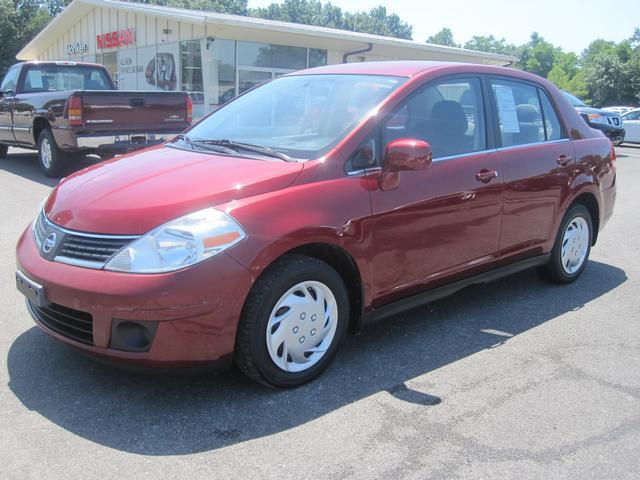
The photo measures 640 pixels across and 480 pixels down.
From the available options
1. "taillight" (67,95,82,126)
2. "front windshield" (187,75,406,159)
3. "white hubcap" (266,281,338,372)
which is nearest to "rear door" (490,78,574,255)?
"front windshield" (187,75,406,159)

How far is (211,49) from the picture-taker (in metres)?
17.8

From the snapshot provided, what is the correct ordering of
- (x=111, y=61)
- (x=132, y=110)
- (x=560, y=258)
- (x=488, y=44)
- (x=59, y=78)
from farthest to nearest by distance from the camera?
(x=488, y=44)
(x=111, y=61)
(x=59, y=78)
(x=132, y=110)
(x=560, y=258)

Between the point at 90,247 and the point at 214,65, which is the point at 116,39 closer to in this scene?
the point at 214,65

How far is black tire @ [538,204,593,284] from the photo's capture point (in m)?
5.05

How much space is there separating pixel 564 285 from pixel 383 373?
8.23ft

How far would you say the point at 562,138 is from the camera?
16.4ft

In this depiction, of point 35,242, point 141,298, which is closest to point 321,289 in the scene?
point 141,298

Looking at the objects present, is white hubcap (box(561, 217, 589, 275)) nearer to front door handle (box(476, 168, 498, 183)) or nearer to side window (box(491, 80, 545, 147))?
side window (box(491, 80, 545, 147))

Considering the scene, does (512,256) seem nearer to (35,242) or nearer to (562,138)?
(562,138)

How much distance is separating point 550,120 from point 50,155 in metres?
8.16

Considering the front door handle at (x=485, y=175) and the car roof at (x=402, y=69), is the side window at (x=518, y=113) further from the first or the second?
the front door handle at (x=485, y=175)

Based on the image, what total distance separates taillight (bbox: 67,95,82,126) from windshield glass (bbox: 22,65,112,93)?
7.24 ft

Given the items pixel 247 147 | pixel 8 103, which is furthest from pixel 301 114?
pixel 8 103

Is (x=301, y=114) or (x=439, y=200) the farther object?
(x=301, y=114)
